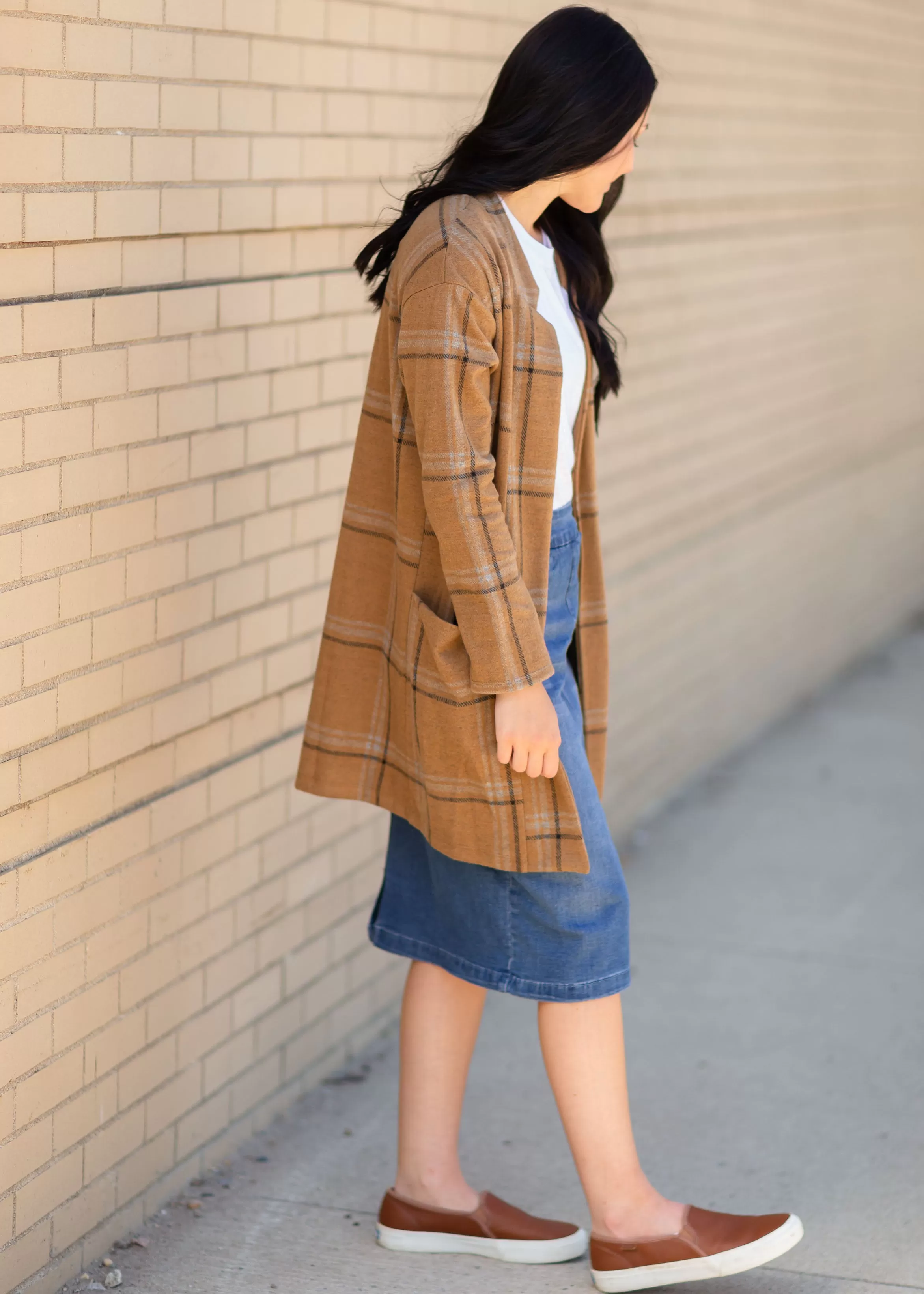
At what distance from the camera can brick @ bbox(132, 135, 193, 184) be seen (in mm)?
2768

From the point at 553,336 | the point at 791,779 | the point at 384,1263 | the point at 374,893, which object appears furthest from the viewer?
the point at 791,779

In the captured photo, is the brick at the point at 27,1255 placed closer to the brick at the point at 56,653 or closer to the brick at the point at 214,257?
the brick at the point at 56,653

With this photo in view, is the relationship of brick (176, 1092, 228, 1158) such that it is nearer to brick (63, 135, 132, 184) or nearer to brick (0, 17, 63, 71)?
brick (63, 135, 132, 184)

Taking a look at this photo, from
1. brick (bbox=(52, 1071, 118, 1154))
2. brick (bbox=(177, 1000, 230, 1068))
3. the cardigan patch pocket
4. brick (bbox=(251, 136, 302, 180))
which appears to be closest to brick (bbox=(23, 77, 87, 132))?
brick (bbox=(251, 136, 302, 180))

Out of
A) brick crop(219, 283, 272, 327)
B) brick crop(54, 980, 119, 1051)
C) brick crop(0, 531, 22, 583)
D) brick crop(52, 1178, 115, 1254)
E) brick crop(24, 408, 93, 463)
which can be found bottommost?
brick crop(52, 1178, 115, 1254)

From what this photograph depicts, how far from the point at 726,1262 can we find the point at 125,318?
1.77 m

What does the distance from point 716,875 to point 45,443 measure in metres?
3.09

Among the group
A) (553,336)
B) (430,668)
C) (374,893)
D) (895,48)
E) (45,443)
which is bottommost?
(374,893)

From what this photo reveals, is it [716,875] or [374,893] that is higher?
[374,893]

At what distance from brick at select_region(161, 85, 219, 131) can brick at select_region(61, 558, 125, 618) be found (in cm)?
73

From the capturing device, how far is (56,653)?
8.82 feet

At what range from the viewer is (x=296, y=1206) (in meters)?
3.21

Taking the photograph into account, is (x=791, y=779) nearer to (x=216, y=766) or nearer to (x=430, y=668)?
(x=216, y=766)

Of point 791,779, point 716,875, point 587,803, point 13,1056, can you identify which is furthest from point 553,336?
point 791,779
